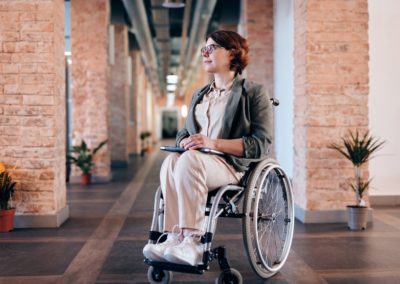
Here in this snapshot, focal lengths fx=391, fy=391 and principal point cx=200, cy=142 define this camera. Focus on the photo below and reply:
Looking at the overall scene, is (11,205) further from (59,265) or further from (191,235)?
(191,235)

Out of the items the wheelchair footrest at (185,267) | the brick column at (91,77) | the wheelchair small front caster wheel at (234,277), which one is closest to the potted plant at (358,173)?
the wheelchair small front caster wheel at (234,277)

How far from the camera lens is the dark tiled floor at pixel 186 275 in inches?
88.0

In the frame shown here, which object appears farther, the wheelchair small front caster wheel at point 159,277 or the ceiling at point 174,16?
the ceiling at point 174,16

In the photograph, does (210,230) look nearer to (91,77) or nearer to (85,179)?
(85,179)

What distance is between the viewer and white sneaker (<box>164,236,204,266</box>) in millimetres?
1695

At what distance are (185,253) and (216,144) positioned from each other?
56 cm

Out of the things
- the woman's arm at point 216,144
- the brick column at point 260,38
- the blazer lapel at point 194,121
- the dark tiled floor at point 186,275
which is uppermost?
the brick column at point 260,38

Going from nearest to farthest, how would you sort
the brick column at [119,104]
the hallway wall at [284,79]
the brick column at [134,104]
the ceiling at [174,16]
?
1. the hallway wall at [284,79]
2. the ceiling at [174,16]
3. the brick column at [119,104]
4. the brick column at [134,104]

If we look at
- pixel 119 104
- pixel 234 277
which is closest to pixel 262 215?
pixel 234 277

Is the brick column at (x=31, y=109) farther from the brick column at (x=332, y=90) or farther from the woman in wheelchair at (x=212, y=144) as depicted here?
the brick column at (x=332, y=90)

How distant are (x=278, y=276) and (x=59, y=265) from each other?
4.41 ft

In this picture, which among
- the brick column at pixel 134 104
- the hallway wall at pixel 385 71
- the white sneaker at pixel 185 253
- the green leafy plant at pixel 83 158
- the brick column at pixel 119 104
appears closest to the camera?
the white sneaker at pixel 185 253

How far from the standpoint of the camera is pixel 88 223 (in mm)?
3635

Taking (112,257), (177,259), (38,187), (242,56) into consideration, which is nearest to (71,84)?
(38,187)
